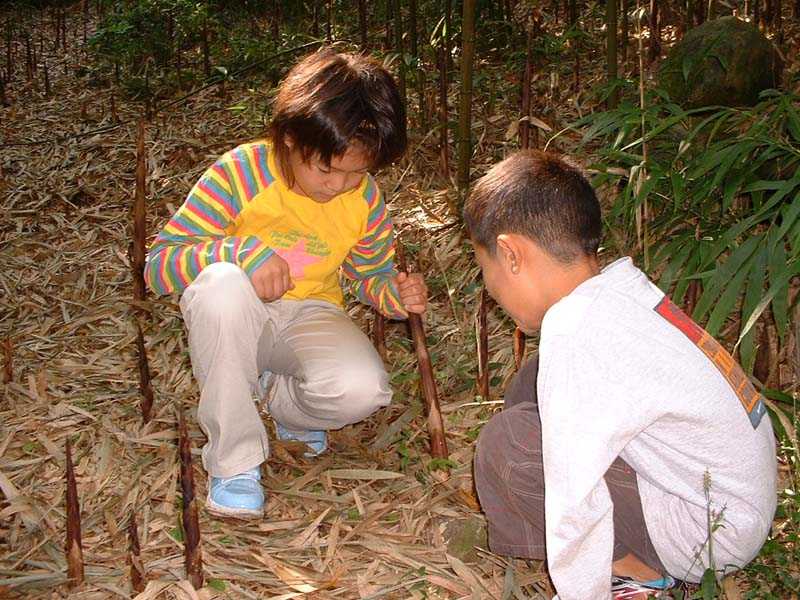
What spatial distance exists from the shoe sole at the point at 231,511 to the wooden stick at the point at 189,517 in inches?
7.2

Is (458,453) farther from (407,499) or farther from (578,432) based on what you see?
(578,432)

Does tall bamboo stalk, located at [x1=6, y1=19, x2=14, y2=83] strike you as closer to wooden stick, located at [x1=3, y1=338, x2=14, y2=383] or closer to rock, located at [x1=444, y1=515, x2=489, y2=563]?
wooden stick, located at [x1=3, y1=338, x2=14, y2=383]

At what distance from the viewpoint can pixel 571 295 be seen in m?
1.40

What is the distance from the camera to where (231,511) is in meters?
1.90

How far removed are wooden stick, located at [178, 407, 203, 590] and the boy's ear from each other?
56 cm

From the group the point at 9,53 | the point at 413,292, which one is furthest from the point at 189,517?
the point at 9,53

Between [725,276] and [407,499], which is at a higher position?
[725,276]

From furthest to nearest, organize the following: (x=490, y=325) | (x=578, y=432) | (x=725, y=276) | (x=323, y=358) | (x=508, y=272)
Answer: (x=490, y=325)
(x=323, y=358)
(x=725, y=276)
(x=508, y=272)
(x=578, y=432)

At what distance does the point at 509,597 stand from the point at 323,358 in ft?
2.06

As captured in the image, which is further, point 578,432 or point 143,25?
point 143,25

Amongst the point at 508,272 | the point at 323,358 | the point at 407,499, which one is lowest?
the point at 407,499

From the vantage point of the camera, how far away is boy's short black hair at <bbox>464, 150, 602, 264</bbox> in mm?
1498

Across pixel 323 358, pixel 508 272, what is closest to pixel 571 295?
pixel 508 272

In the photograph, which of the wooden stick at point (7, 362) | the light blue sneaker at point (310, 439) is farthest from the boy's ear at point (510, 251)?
the wooden stick at point (7, 362)
